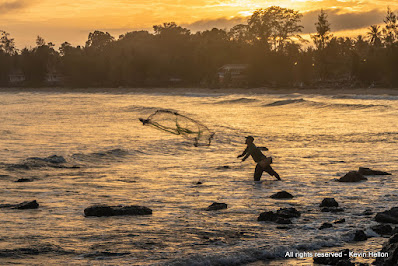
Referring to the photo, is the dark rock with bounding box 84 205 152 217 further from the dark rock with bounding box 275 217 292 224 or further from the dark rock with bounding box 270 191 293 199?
the dark rock with bounding box 270 191 293 199

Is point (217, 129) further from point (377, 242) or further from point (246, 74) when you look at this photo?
point (246, 74)

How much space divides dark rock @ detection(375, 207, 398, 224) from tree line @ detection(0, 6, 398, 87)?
224 ft

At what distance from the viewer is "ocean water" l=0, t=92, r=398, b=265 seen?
10.0 m

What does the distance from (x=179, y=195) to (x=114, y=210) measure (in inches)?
104

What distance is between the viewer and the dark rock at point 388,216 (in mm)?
11211

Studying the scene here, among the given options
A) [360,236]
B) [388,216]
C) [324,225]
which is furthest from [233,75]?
[360,236]

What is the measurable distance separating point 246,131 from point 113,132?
8.03 m

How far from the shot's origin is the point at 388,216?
11.3 meters

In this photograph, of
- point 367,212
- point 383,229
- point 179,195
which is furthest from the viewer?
point 179,195

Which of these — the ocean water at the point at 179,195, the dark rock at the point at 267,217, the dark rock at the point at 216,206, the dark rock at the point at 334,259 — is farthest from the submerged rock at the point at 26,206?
the dark rock at the point at 334,259

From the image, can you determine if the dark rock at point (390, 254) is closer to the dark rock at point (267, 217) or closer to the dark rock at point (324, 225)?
the dark rock at point (324, 225)

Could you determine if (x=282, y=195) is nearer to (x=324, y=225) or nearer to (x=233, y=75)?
(x=324, y=225)

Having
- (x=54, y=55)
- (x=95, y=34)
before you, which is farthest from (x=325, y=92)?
(x=95, y=34)

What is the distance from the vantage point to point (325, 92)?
78.5 metres
